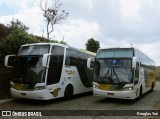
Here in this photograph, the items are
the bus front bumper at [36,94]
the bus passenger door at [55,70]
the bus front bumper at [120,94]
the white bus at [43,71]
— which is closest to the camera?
the bus front bumper at [36,94]

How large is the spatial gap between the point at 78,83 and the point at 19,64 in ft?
15.1

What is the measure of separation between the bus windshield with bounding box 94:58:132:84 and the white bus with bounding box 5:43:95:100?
184 centimetres

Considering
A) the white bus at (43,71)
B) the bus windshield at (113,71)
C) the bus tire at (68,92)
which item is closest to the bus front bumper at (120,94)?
the bus windshield at (113,71)

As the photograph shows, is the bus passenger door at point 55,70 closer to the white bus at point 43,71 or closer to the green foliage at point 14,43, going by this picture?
the white bus at point 43,71

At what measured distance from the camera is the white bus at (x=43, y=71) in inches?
551

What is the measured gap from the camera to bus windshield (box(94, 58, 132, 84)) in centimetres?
1517

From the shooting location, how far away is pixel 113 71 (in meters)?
15.4

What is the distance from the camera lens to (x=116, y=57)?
15.8 meters

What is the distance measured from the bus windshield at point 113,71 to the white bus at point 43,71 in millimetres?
1843

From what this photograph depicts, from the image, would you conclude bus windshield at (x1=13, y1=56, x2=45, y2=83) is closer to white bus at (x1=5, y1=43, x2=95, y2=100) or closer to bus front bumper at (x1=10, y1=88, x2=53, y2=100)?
white bus at (x1=5, y1=43, x2=95, y2=100)

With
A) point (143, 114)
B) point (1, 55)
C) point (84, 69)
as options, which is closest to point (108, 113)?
point (143, 114)

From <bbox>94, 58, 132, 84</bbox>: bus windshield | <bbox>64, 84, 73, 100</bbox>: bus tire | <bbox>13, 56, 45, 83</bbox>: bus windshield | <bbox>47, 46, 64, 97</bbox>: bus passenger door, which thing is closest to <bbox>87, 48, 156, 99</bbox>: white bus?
<bbox>94, 58, 132, 84</bbox>: bus windshield

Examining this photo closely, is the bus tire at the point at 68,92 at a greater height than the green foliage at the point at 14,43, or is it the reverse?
the green foliage at the point at 14,43

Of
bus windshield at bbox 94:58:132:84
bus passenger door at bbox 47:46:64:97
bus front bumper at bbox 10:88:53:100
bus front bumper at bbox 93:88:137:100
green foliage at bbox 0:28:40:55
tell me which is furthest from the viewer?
green foliage at bbox 0:28:40:55
